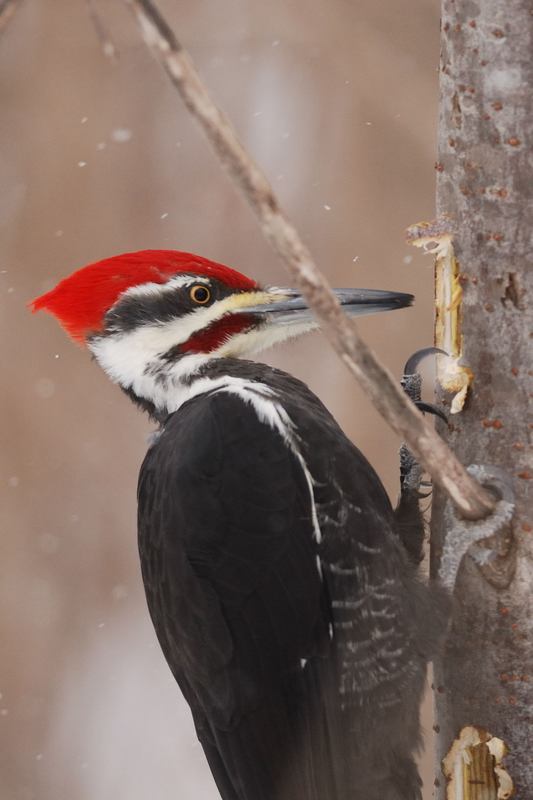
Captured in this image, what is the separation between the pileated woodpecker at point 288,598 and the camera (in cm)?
220

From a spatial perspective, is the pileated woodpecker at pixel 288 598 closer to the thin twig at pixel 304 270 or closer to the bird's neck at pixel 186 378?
the bird's neck at pixel 186 378

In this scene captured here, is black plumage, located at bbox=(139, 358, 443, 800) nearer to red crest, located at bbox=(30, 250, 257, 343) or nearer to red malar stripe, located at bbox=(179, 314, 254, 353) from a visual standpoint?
red malar stripe, located at bbox=(179, 314, 254, 353)

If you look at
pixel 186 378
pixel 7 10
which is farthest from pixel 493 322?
pixel 7 10

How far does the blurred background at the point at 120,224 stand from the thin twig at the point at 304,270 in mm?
2705

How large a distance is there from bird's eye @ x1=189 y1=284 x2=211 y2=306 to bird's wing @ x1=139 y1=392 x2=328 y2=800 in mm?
298

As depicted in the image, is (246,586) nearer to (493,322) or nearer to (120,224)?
(493,322)

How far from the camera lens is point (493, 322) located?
6.08ft

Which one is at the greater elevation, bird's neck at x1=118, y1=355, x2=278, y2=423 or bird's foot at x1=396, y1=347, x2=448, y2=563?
bird's neck at x1=118, y1=355, x2=278, y2=423

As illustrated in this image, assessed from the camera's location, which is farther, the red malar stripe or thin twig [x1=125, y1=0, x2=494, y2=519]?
the red malar stripe

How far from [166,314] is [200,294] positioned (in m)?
0.09

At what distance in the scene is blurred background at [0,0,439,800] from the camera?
433cm

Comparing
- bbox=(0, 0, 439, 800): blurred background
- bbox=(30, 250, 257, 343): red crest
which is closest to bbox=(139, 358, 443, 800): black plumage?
bbox=(30, 250, 257, 343): red crest

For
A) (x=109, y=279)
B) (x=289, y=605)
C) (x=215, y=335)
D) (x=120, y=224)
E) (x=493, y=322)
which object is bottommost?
(x=289, y=605)

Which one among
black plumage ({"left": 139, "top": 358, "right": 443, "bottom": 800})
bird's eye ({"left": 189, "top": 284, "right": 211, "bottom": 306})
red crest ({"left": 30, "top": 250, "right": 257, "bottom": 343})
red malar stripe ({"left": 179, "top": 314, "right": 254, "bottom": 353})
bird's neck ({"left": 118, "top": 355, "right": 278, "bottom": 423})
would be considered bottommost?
black plumage ({"left": 139, "top": 358, "right": 443, "bottom": 800})
